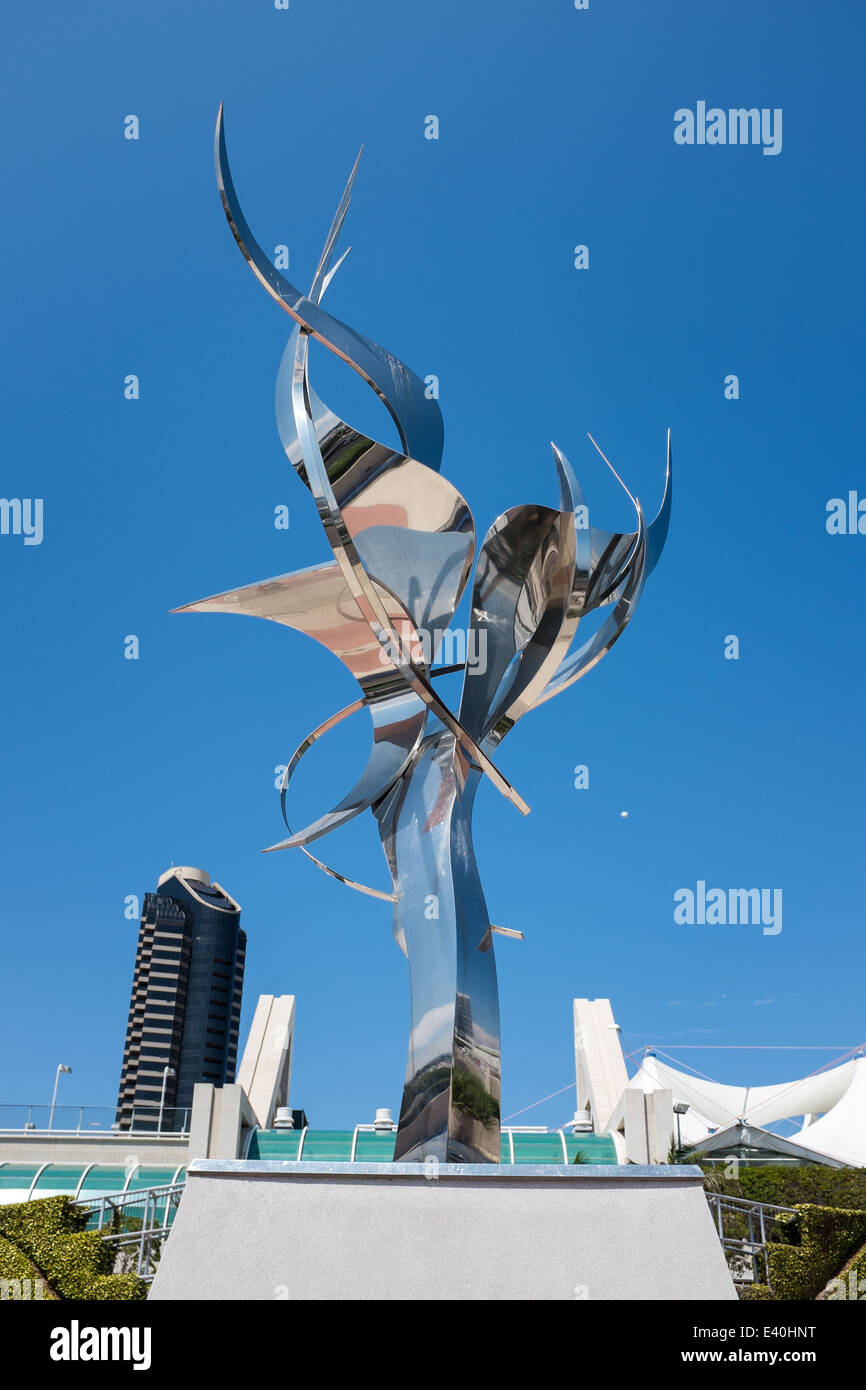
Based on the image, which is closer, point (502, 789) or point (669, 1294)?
point (669, 1294)

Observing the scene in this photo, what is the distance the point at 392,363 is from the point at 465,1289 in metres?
10.5

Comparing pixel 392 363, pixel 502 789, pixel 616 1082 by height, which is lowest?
pixel 616 1082

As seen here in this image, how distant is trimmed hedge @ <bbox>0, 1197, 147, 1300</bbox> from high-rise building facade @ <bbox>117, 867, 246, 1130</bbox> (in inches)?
2865

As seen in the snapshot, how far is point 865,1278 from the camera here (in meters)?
12.5

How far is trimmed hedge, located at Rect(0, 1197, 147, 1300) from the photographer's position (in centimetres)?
1210

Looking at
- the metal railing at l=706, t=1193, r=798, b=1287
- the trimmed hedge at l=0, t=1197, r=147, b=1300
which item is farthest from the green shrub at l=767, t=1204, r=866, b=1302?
the trimmed hedge at l=0, t=1197, r=147, b=1300

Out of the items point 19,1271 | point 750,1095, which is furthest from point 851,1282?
point 750,1095

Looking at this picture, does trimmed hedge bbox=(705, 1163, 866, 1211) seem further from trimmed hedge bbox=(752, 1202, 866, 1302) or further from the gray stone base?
the gray stone base

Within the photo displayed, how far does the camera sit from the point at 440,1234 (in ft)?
32.1

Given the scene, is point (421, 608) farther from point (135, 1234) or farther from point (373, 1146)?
point (373, 1146)

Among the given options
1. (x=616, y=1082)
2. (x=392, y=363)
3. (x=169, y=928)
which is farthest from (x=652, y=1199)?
(x=169, y=928)
